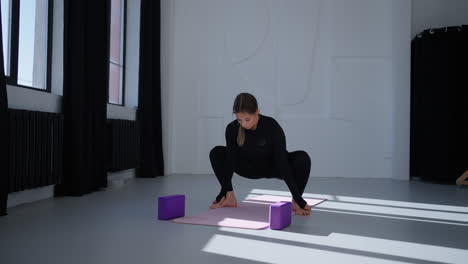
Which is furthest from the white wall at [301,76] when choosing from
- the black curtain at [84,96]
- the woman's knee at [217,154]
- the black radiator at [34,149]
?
the woman's knee at [217,154]

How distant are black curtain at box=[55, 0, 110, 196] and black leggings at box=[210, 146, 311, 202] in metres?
1.17

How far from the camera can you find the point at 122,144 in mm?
4473

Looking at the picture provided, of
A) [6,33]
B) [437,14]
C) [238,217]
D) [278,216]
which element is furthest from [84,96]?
[437,14]

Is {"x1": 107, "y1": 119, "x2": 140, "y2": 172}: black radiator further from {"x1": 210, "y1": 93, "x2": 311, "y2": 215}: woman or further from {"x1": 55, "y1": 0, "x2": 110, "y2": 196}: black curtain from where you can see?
{"x1": 210, "y1": 93, "x2": 311, "y2": 215}: woman

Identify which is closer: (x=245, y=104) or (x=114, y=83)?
(x=245, y=104)

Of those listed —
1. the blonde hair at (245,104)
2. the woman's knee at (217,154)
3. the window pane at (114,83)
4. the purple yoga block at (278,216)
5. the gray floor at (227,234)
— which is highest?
the window pane at (114,83)

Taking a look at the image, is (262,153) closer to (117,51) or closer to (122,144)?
(122,144)

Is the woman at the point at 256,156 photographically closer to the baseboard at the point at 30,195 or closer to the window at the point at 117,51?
the baseboard at the point at 30,195

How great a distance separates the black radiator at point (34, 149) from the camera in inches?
109

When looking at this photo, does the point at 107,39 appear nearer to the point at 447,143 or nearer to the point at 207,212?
the point at 207,212

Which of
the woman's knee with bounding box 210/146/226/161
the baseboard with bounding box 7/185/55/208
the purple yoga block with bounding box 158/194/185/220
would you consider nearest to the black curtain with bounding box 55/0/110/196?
the baseboard with bounding box 7/185/55/208

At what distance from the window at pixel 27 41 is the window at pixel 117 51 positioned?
1.38 m

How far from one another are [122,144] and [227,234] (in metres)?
2.60

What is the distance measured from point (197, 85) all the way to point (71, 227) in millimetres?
3612
